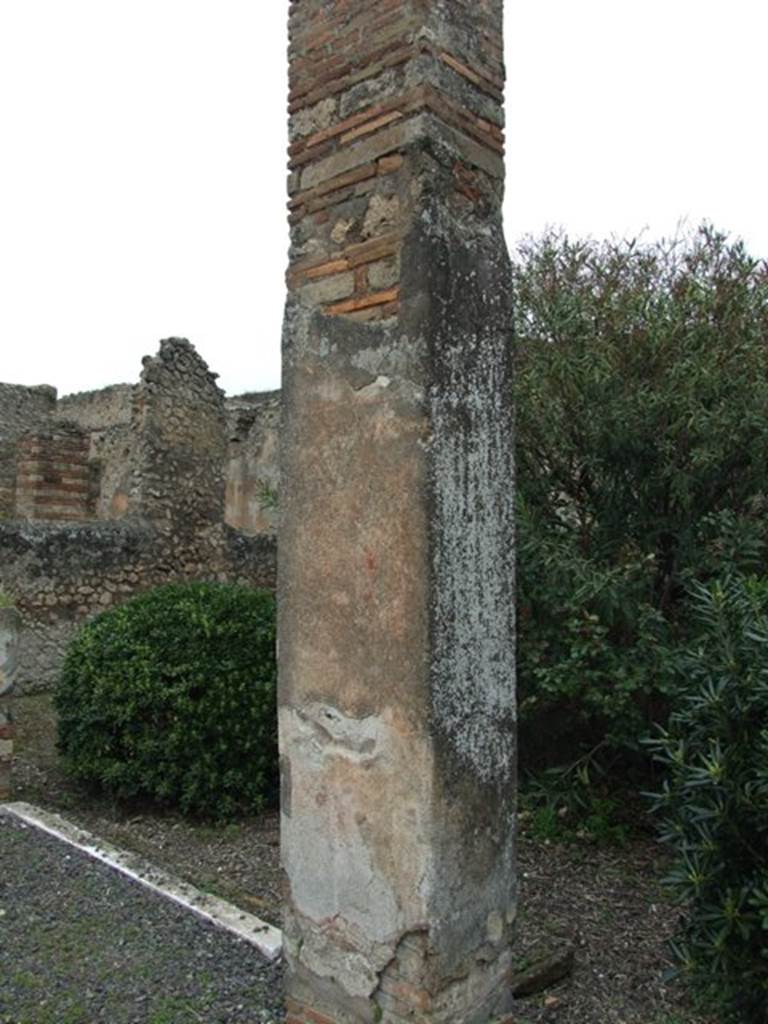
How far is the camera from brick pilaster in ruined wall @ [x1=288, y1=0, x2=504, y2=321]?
2.79 m

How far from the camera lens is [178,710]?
18.4 ft

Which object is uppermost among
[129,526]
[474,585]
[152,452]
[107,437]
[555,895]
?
[107,437]

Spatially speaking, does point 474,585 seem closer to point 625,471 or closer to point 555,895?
point 555,895

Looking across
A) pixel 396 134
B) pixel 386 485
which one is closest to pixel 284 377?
pixel 386 485

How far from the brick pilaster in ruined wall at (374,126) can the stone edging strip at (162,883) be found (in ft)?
8.61

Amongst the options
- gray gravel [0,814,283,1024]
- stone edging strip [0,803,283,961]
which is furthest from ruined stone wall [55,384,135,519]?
gray gravel [0,814,283,1024]

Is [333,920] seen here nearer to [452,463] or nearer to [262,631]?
[452,463]

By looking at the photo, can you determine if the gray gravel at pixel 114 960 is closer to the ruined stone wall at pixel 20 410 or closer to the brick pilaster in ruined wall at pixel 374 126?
the brick pilaster in ruined wall at pixel 374 126

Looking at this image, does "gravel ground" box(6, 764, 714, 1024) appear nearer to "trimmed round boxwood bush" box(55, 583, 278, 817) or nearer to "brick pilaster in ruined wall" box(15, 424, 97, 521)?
"trimmed round boxwood bush" box(55, 583, 278, 817)

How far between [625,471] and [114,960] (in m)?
3.83

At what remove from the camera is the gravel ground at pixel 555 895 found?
3434mm

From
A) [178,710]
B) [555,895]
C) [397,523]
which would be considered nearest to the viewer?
[397,523]

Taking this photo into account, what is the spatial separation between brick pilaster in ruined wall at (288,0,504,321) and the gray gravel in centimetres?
256

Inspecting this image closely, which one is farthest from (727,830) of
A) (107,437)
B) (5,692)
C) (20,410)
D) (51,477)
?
(20,410)
